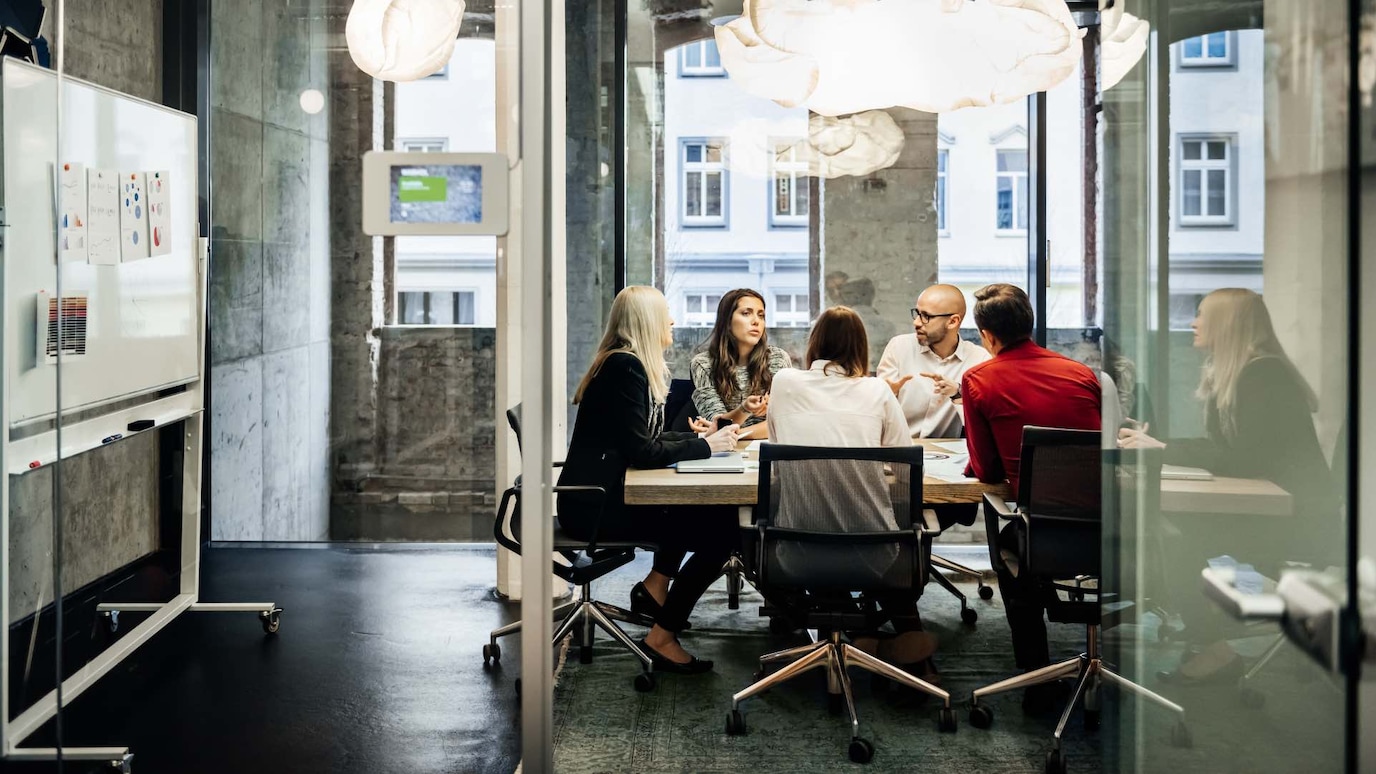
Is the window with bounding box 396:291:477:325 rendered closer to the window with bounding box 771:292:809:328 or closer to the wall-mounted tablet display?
the wall-mounted tablet display

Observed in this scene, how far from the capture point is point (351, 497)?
14.8 feet

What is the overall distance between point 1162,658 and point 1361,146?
1078 mm

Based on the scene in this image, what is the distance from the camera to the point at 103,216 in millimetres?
2982

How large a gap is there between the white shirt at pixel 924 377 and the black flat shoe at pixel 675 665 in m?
1.49

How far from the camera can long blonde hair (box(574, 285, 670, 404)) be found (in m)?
3.95

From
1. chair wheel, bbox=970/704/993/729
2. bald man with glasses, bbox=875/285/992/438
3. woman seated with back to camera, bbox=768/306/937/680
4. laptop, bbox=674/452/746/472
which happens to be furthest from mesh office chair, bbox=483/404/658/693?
bald man with glasses, bbox=875/285/992/438

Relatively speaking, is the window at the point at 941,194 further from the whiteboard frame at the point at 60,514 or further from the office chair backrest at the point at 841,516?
the whiteboard frame at the point at 60,514

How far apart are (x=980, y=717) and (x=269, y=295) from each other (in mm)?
3020

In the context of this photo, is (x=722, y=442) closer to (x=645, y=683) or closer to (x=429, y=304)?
(x=645, y=683)

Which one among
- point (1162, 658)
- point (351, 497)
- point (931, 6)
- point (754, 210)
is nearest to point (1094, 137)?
point (754, 210)

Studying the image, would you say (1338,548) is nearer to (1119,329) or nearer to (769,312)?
(1119,329)

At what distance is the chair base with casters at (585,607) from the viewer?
3590 mm

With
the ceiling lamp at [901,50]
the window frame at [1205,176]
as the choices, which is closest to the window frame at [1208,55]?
the window frame at [1205,176]

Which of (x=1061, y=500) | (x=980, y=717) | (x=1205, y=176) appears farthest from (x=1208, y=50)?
(x=980, y=717)
